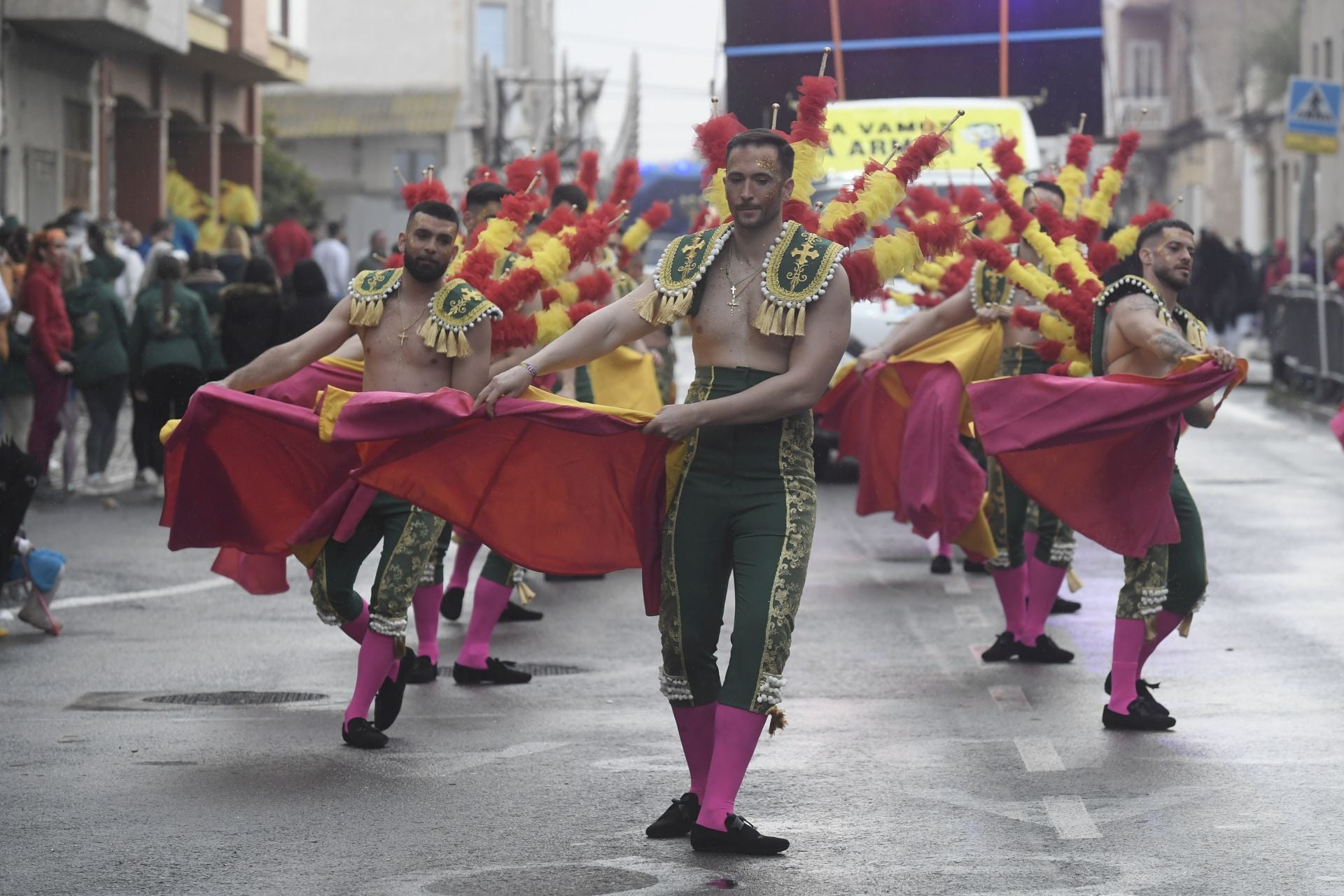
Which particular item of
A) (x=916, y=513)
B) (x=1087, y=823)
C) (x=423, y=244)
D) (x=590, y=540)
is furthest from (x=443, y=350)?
(x=916, y=513)

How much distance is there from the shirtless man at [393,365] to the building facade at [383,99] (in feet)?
169

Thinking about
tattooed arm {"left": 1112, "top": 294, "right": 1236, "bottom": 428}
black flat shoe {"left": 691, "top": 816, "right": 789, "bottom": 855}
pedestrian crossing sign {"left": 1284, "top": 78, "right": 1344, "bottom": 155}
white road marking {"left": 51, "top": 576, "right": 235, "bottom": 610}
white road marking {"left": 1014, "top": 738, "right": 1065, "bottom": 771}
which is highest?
pedestrian crossing sign {"left": 1284, "top": 78, "right": 1344, "bottom": 155}

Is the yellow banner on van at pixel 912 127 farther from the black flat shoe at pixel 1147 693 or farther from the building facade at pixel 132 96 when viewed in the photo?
the building facade at pixel 132 96

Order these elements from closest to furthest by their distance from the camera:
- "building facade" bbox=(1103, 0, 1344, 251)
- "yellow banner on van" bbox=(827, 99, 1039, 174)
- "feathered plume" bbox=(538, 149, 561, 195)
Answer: "feathered plume" bbox=(538, 149, 561, 195) → "yellow banner on van" bbox=(827, 99, 1039, 174) → "building facade" bbox=(1103, 0, 1344, 251)

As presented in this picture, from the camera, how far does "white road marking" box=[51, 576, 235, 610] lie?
1177 centimetres

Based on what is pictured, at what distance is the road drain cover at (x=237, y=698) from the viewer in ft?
29.0

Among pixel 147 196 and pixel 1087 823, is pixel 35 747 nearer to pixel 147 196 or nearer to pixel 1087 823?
pixel 1087 823

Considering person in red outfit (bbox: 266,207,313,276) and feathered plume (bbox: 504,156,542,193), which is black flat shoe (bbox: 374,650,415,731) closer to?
feathered plume (bbox: 504,156,542,193)

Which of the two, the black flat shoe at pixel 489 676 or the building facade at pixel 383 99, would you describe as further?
the building facade at pixel 383 99

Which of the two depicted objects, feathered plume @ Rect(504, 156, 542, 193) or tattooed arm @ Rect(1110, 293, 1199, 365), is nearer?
tattooed arm @ Rect(1110, 293, 1199, 365)

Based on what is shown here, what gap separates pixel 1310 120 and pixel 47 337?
15.2 metres

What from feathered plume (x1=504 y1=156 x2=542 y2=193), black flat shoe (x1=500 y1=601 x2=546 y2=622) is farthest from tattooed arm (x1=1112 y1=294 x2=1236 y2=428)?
black flat shoe (x1=500 y1=601 x2=546 y2=622)

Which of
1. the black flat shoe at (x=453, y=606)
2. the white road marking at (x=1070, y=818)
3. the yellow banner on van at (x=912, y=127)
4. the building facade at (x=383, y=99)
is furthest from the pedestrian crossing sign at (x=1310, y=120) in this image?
the building facade at (x=383, y=99)

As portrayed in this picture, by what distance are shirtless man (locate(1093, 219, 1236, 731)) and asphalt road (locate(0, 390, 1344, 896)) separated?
0.21m
